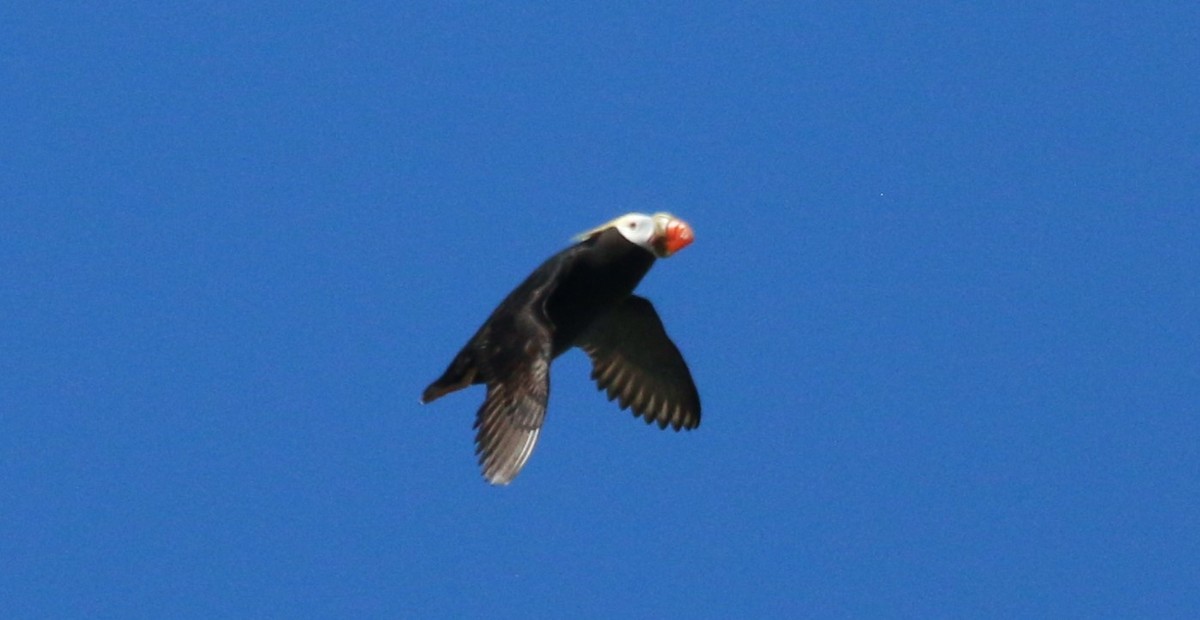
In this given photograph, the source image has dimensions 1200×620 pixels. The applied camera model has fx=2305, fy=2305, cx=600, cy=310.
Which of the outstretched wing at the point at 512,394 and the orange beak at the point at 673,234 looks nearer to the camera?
the outstretched wing at the point at 512,394

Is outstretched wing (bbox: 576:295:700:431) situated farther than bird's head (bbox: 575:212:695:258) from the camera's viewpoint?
Yes

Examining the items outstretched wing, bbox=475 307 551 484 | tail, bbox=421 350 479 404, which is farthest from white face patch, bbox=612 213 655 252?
tail, bbox=421 350 479 404

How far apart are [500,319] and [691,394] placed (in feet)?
4.99

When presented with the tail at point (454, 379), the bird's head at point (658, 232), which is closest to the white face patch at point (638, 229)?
the bird's head at point (658, 232)

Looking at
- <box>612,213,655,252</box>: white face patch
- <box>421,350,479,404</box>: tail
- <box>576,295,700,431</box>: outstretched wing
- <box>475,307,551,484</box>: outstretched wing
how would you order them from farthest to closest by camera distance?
<box>576,295,700,431</box>: outstretched wing
<box>612,213,655,252</box>: white face patch
<box>421,350,479,404</box>: tail
<box>475,307,551,484</box>: outstretched wing

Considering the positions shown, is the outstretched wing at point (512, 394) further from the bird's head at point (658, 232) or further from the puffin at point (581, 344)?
the bird's head at point (658, 232)

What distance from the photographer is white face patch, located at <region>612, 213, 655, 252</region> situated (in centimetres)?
905

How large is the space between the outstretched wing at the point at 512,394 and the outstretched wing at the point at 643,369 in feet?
3.78

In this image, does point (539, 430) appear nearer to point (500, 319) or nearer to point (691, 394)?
point (500, 319)

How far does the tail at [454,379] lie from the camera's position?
8859mm

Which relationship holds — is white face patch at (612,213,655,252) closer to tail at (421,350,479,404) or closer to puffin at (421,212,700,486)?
puffin at (421,212,700,486)

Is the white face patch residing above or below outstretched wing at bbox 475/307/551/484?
above

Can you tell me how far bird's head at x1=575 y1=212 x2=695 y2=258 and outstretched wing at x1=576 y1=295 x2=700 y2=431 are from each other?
2.69ft

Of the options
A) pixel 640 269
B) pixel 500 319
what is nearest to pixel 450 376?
pixel 500 319
